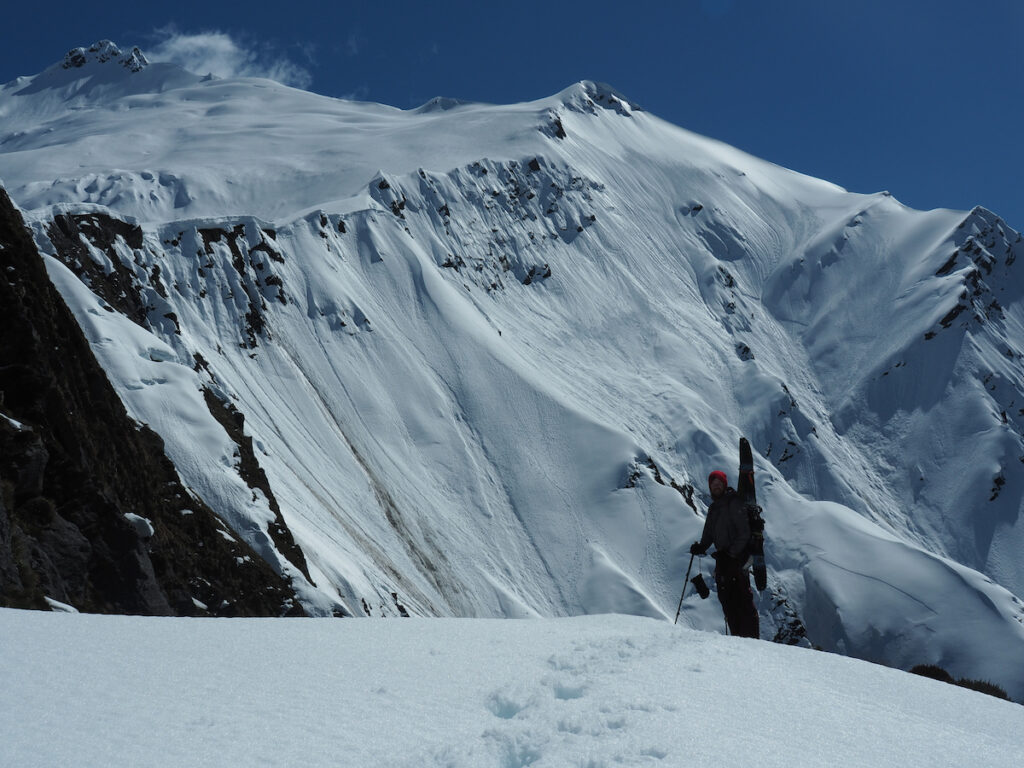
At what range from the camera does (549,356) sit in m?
128

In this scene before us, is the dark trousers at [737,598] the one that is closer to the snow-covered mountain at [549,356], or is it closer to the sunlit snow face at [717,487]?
the sunlit snow face at [717,487]

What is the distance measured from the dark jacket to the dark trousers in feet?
0.63

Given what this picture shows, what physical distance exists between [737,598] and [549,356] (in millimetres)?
116190

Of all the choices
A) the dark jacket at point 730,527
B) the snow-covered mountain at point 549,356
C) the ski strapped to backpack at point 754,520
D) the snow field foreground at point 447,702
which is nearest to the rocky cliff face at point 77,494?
the snow field foreground at point 447,702

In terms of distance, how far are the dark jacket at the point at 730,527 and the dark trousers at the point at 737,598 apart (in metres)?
0.19

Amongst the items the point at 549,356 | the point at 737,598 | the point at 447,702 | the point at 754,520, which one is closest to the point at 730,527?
the point at 754,520

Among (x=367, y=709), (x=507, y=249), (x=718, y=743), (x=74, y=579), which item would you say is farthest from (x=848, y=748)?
(x=507, y=249)

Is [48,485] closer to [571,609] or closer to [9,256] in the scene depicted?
[9,256]

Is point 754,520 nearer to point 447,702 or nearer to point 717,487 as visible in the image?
point 717,487

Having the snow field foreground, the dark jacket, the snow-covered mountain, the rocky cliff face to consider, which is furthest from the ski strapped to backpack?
the snow-covered mountain

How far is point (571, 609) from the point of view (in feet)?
299

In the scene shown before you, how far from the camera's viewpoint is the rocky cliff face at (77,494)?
52.0 feet

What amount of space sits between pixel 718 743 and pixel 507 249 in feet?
462

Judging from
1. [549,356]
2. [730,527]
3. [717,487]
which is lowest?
[549,356]
